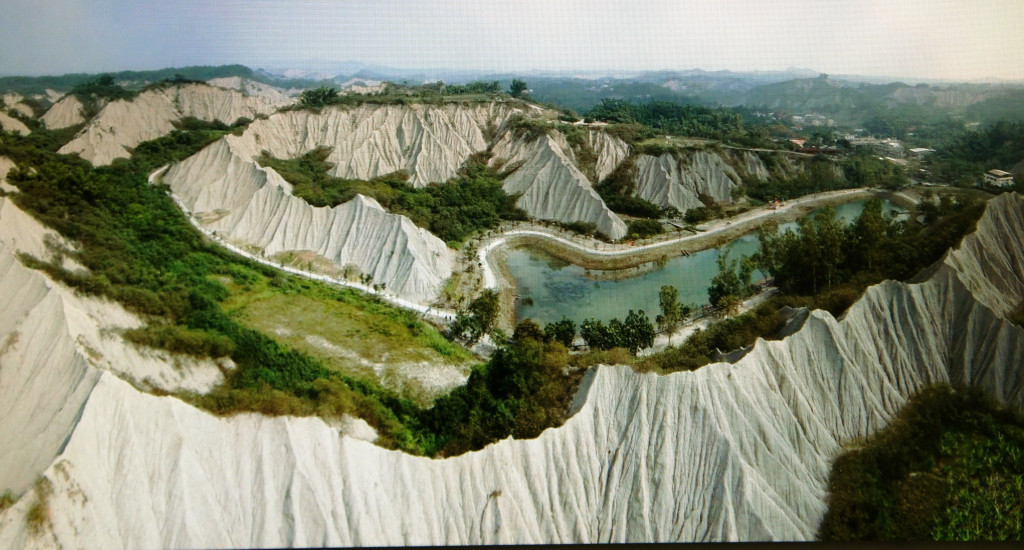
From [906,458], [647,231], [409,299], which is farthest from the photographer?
[647,231]

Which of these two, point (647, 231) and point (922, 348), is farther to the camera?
point (647, 231)

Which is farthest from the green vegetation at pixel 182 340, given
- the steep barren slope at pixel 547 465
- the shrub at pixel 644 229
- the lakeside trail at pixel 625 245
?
the shrub at pixel 644 229

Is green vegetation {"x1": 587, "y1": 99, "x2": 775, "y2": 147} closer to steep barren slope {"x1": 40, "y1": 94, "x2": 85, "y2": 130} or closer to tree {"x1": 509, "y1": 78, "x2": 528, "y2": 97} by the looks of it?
tree {"x1": 509, "y1": 78, "x2": 528, "y2": 97}

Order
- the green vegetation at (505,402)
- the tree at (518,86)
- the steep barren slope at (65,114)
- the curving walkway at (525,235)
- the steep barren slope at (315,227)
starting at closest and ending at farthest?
the green vegetation at (505,402) → the curving walkway at (525,235) → the tree at (518,86) → the steep barren slope at (315,227) → the steep barren slope at (65,114)

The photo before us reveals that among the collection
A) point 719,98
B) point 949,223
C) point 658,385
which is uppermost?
point 719,98

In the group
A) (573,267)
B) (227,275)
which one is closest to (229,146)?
(227,275)

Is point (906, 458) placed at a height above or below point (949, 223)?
below

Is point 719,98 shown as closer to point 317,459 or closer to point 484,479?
point 484,479

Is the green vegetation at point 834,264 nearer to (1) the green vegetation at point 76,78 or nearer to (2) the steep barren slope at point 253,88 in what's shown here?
(1) the green vegetation at point 76,78
